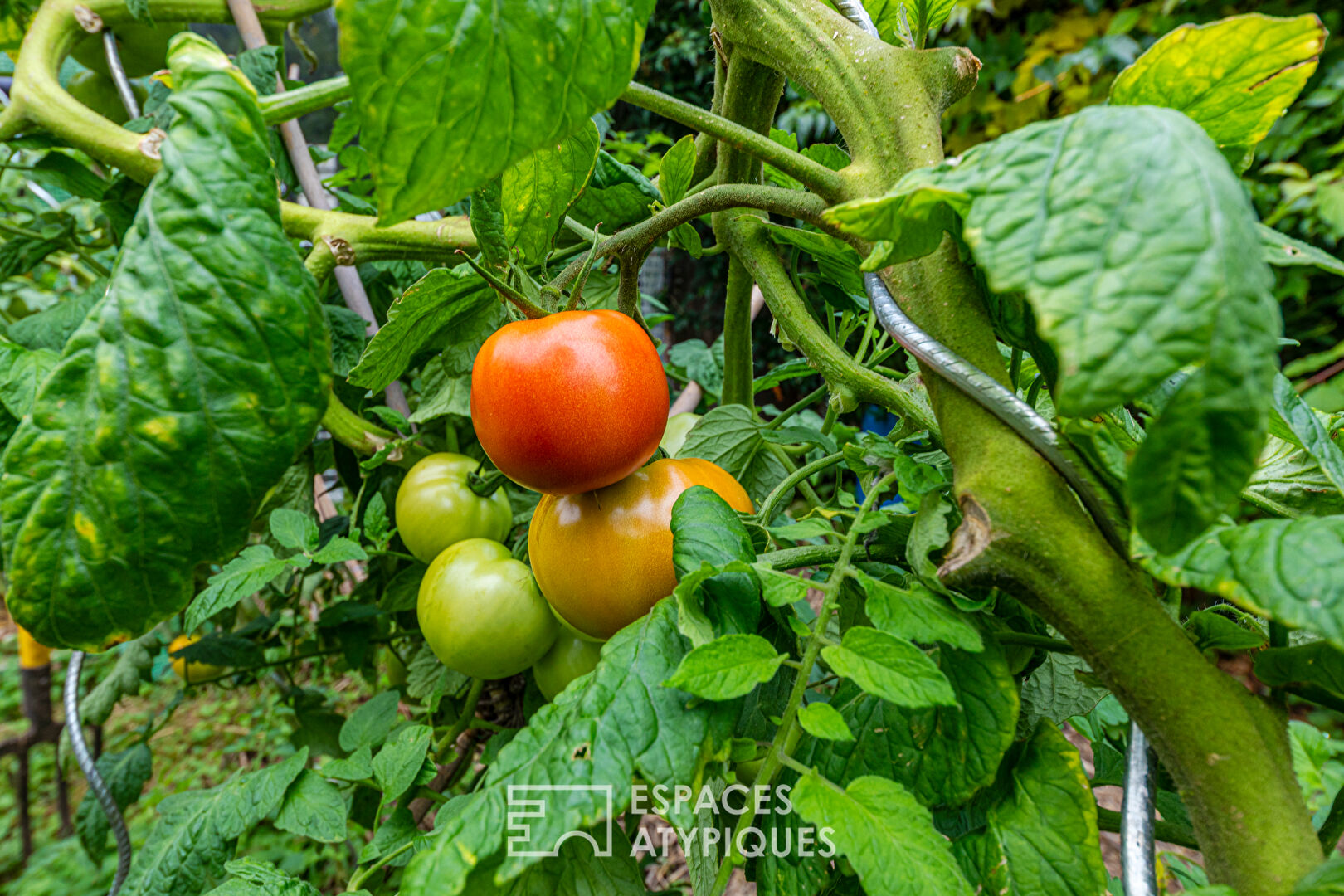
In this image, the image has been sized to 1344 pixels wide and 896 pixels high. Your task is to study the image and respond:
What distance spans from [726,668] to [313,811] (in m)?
0.40

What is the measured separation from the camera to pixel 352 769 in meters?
0.52

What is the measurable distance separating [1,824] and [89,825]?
1.24 metres

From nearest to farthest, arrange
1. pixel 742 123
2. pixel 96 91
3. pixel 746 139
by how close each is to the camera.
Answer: pixel 746 139 → pixel 742 123 → pixel 96 91

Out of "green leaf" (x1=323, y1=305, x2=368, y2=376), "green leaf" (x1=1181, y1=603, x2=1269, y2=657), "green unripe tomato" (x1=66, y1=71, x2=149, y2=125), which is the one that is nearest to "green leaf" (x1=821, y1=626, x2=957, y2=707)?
"green leaf" (x1=1181, y1=603, x2=1269, y2=657)

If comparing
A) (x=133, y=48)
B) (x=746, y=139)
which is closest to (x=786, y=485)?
(x=746, y=139)

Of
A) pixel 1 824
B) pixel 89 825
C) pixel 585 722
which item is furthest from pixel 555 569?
pixel 1 824

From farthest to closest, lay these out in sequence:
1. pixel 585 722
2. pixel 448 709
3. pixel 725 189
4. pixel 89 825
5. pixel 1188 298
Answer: pixel 89 825, pixel 448 709, pixel 725 189, pixel 585 722, pixel 1188 298

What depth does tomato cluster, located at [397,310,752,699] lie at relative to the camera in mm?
354

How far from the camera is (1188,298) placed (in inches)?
6.6

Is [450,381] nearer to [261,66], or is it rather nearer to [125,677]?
[261,66]

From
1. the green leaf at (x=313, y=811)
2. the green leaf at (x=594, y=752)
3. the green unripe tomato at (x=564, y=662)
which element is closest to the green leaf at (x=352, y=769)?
the green leaf at (x=313, y=811)

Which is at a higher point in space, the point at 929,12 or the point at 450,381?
the point at 929,12

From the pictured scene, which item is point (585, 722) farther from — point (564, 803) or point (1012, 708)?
point (1012, 708)

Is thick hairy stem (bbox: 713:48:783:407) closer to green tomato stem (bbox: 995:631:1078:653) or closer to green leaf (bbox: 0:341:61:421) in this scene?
green tomato stem (bbox: 995:631:1078:653)
